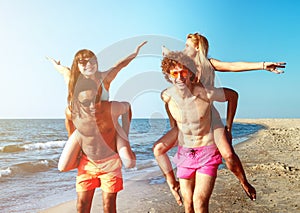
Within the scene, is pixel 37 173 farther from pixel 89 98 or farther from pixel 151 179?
pixel 89 98

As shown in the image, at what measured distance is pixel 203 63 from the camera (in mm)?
3809

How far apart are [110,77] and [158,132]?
100cm

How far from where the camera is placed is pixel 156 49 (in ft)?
13.4

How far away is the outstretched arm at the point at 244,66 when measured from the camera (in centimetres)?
360

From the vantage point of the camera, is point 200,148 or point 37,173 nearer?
point 200,148

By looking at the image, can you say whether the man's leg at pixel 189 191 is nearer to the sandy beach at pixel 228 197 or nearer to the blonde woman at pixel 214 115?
the blonde woman at pixel 214 115

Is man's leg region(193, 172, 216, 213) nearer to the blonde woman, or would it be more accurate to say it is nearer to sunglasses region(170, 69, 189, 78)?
the blonde woman

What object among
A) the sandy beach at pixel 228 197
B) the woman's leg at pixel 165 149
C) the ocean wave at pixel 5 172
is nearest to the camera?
the woman's leg at pixel 165 149

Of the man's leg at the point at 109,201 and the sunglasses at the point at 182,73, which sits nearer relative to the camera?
the sunglasses at the point at 182,73

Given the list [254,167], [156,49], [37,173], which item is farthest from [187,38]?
[37,173]

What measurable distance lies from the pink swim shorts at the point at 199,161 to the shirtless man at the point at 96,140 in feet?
2.50

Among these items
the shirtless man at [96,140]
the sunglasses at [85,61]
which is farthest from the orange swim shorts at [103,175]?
the sunglasses at [85,61]

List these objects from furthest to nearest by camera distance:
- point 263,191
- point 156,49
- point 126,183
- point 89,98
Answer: point 126,183, point 263,191, point 156,49, point 89,98

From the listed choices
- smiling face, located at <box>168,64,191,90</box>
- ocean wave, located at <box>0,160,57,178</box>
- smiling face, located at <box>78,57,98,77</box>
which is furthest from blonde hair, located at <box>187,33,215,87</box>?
ocean wave, located at <box>0,160,57,178</box>
